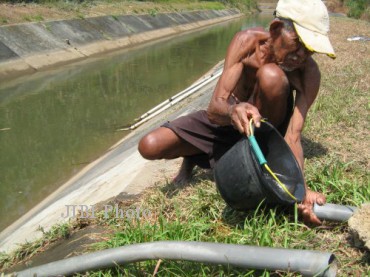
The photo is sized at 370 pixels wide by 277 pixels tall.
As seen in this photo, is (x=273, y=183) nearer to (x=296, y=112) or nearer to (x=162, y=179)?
(x=296, y=112)

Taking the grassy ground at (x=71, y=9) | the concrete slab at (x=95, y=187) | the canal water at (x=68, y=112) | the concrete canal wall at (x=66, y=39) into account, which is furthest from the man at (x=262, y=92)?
the grassy ground at (x=71, y=9)

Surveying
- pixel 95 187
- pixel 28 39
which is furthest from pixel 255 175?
pixel 28 39

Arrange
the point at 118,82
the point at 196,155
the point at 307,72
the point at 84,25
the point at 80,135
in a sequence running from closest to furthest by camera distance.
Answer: the point at 307,72, the point at 196,155, the point at 80,135, the point at 118,82, the point at 84,25

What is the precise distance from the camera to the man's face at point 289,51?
2471 millimetres

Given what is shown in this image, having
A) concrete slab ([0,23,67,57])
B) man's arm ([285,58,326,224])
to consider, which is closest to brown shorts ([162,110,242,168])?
man's arm ([285,58,326,224])

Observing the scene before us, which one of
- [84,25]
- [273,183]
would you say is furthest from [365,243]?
[84,25]

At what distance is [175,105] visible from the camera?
803 cm

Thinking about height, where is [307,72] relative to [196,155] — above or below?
above

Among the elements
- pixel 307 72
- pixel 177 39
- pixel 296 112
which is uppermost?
pixel 307 72

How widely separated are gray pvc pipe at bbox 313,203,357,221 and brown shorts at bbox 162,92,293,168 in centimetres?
79

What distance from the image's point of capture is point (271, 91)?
2.65 m

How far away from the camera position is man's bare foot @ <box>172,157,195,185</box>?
3217mm

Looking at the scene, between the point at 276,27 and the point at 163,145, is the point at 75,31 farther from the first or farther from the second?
the point at 276,27

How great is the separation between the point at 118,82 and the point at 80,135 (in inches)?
167
